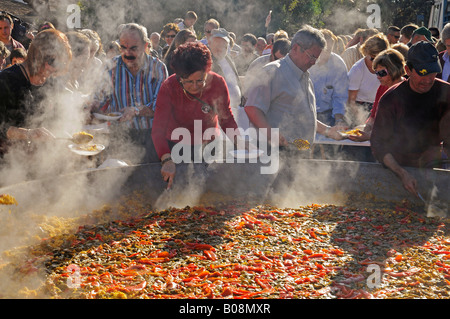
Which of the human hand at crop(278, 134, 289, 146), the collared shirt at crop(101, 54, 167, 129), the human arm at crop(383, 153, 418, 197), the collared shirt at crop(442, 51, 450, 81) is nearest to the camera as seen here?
the human arm at crop(383, 153, 418, 197)

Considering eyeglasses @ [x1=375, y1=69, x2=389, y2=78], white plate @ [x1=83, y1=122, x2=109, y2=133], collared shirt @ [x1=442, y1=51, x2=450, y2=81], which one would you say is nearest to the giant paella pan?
white plate @ [x1=83, y1=122, x2=109, y2=133]

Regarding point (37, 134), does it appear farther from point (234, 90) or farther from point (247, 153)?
point (234, 90)

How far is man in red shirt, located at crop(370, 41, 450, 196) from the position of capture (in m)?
4.32

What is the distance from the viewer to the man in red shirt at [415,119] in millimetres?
4320

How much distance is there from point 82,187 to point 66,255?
3.17 ft

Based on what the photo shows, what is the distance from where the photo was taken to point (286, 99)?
519cm

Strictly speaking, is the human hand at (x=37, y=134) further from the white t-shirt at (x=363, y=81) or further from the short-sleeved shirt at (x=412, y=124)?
the white t-shirt at (x=363, y=81)

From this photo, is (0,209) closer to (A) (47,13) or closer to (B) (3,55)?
(B) (3,55)

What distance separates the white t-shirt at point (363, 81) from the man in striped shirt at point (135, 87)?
115 inches

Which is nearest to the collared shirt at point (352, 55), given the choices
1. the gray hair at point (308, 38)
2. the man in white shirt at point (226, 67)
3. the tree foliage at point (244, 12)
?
the man in white shirt at point (226, 67)

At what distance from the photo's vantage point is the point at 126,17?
15.2 m

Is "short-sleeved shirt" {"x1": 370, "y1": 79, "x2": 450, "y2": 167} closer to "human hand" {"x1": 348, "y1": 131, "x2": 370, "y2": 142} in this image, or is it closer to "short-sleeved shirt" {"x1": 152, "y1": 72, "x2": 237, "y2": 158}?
"human hand" {"x1": 348, "y1": 131, "x2": 370, "y2": 142}

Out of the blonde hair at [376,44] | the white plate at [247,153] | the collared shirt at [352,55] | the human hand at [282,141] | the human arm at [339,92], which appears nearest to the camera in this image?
the human hand at [282,141]

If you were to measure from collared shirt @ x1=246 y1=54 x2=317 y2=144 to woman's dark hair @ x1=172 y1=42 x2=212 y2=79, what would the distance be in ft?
3.45
